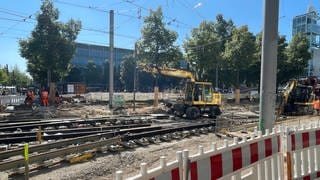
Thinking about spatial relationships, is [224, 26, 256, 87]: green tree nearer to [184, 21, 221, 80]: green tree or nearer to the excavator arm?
[184, 21, 221, 80]: green tree

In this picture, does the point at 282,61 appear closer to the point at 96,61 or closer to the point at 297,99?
the point at 297,99

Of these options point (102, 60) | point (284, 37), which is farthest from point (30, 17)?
point (102, 60)

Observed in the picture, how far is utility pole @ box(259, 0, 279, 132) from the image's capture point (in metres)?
6.77

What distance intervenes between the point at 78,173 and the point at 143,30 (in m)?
31.1

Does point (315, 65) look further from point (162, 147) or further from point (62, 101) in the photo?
point (162, 147)

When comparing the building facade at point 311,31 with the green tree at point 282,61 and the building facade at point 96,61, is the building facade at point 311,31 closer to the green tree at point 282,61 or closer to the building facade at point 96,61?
the green tree at point 282,61

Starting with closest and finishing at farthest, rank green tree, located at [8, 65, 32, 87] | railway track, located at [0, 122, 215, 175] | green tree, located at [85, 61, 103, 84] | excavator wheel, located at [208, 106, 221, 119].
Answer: railway track, located at [0, 122, 215, 175], excavator wheel, located at [208, 106, 221, 119], green tree, located at [8, 65, 32, 87], green tree, located at [85, 61, 103, 84]

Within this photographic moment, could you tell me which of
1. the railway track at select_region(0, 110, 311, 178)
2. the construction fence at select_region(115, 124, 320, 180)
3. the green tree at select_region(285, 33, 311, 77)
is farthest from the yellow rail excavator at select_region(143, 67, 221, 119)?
the green tree at select_region(285, 33, 311, 77)

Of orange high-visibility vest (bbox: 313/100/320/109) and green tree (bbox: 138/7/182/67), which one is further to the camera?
green tree (bbox: 138/7/182/67)

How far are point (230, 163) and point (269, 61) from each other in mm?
3017

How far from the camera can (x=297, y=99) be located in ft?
96.1

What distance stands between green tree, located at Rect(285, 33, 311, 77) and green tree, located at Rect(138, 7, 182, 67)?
65.2ft

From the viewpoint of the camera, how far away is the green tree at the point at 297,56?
2020 inches

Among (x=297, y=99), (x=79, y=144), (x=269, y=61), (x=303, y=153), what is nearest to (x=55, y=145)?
(x=79, y=144)
